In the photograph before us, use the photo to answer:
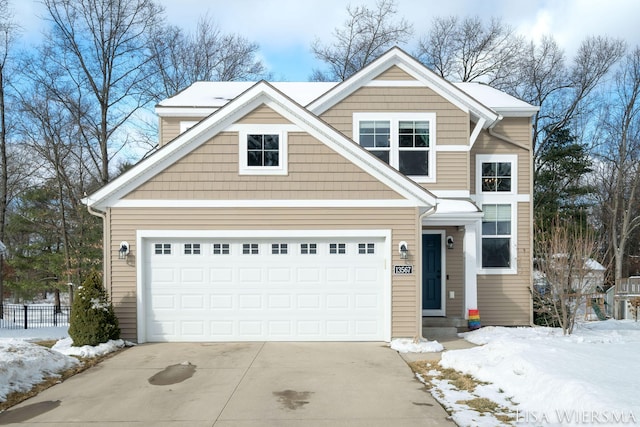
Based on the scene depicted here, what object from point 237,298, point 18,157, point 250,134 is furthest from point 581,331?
point 18,157

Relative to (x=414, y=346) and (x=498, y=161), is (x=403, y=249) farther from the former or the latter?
(x=498, y=161)

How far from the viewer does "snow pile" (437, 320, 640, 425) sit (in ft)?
15.9

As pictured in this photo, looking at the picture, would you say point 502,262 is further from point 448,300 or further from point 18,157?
point 18,157

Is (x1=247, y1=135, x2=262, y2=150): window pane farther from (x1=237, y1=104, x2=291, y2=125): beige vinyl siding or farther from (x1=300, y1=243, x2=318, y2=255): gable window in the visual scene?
(x1=300, y1=243, x2=318, y2=255): gable window

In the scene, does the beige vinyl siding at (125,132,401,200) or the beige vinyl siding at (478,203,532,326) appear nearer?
the beige vinyl siding at (125,132,401,200)

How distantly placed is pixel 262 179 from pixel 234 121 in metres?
1.44

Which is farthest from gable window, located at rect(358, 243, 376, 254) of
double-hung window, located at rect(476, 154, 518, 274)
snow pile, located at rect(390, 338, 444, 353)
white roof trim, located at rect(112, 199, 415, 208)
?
double-hung window, located at rect(476, 154, 518, 274)

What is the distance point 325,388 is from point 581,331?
7.94m

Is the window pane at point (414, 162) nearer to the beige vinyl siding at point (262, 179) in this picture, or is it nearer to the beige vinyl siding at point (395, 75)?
the beige vinyl siding at point (395, 75)

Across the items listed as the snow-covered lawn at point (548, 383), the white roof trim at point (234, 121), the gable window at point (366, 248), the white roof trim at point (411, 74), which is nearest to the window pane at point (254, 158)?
the white roof trim at point (234, 121)

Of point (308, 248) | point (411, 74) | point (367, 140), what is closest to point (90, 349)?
point (308, 248)

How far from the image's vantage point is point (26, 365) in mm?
7129

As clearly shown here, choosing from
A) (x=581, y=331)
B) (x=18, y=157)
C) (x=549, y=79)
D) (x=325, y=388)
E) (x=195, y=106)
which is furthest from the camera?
(x=549, y=79)

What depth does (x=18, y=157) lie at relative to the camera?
22875mm
